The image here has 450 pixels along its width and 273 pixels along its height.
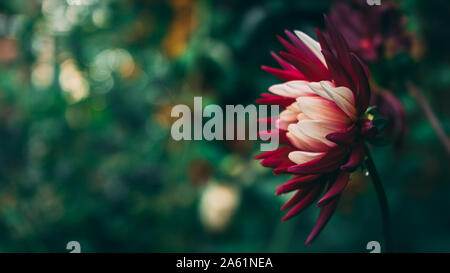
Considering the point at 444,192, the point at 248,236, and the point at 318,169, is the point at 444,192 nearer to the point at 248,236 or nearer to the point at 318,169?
the point at 248,236

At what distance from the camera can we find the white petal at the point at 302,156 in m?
0.29

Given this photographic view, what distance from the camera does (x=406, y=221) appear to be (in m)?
1.04

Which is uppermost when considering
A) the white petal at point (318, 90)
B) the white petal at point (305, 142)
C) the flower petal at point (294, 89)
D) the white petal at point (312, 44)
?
the white petal at point (312, 44)

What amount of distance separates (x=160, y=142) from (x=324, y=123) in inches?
42.4

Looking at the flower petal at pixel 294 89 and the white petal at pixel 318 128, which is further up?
the flower petal at pixel 294 89

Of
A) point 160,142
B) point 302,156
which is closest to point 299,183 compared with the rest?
point 302,156

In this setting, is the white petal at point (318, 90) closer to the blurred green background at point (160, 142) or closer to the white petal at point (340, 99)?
the white petal at point (340, 99)

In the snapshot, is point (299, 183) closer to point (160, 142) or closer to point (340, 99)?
point (340, 99)

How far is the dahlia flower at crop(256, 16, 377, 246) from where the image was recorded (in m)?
0.28

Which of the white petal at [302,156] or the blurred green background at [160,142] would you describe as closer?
the white petal at [302,156]

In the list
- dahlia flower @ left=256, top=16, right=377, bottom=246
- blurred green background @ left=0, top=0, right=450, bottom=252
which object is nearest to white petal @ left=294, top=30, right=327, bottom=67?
dahlia flower @ left=256, top=16, right=377, bottom=246

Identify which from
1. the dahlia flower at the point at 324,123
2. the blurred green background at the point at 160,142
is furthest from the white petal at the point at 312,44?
the blurred green background at the point at 160,142
